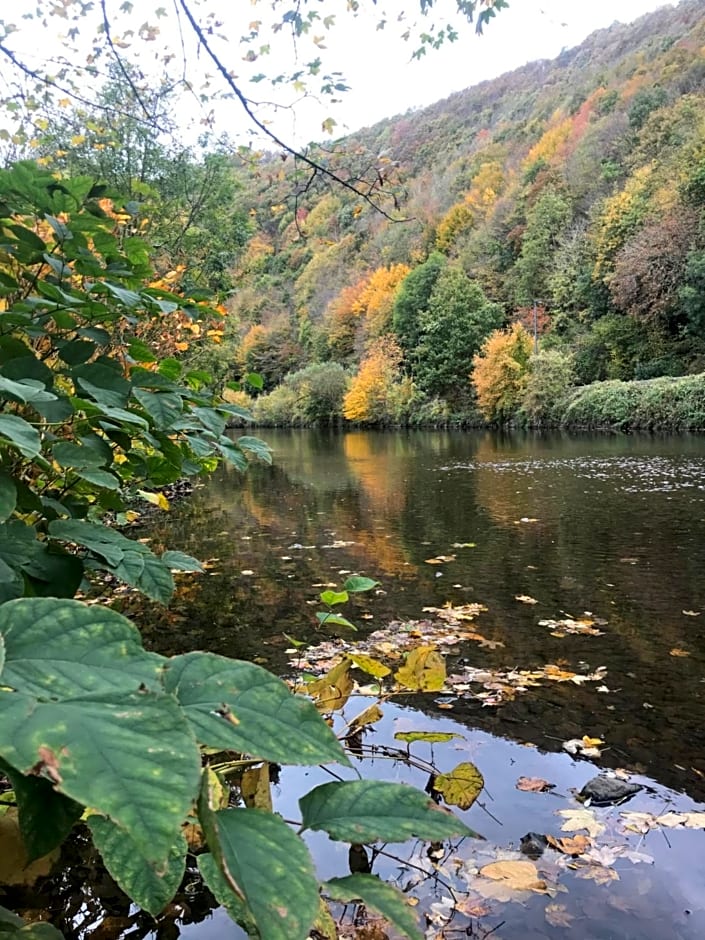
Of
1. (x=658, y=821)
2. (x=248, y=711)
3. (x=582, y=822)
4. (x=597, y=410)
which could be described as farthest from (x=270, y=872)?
(x=597, y=410)

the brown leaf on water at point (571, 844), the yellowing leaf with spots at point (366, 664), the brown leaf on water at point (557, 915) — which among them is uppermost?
the yellowing leaf with spots at point (366, 664)

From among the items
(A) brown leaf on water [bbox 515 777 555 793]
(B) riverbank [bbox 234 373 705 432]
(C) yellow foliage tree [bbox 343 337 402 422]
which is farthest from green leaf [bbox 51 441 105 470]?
(C) yellow foliage tree [bbox 343 337 402 422]

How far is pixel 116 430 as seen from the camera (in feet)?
5.24

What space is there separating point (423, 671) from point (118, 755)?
1.91 m

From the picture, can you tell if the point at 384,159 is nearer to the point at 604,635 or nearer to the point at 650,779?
the point at 650,779

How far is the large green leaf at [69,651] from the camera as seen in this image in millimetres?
503

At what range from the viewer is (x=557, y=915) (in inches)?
84.0

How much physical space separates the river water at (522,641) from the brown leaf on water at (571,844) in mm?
43

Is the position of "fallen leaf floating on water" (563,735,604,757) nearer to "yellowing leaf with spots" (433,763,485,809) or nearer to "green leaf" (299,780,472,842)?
"yellowing leaf with spots" (433,763,485,809)

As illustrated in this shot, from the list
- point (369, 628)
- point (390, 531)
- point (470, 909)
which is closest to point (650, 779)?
point (470, 909)

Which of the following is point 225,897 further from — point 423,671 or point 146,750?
point 423,671

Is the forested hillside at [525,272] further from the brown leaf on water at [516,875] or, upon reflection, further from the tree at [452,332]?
the brown leaf on water at [516,875]

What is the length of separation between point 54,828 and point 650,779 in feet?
9.84

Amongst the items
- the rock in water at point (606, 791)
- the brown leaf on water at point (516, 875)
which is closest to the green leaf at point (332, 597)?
the brown leaf on water at point (516, 875)
